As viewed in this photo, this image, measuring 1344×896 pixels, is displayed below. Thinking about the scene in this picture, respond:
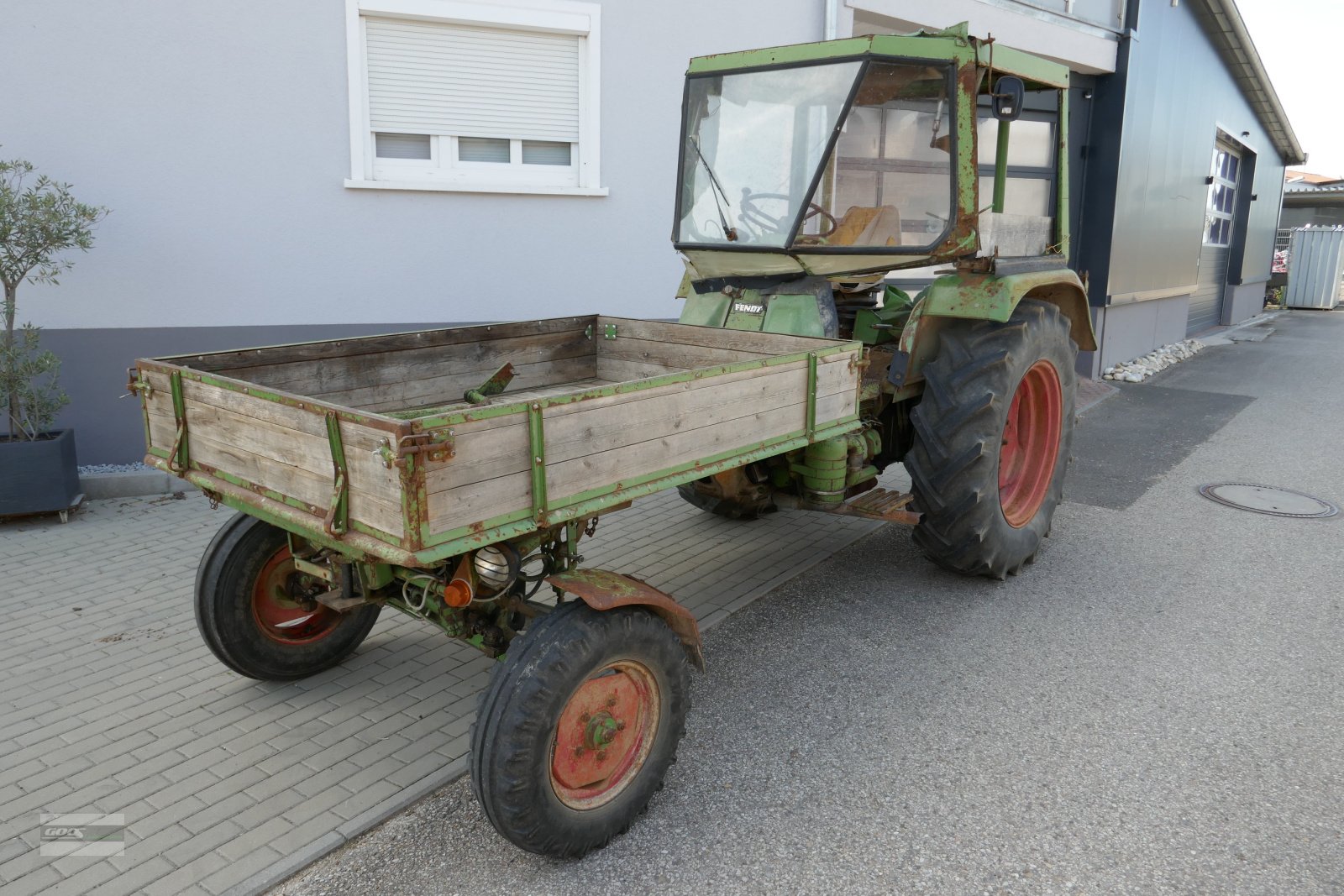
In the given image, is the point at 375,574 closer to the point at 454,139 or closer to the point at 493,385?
the point at 493,385

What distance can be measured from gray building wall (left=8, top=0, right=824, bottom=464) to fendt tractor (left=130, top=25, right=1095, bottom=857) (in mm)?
2439

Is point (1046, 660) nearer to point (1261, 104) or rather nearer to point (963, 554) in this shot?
point (963, 554)

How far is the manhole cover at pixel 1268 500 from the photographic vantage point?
19.1 ft

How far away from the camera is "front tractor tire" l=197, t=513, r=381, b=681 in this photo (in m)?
3.33

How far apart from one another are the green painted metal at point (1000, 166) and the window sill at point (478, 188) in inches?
135

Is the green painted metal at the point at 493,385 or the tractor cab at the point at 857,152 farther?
the tractor cab at the point at 857,152

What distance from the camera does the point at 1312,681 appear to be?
3.67 metres

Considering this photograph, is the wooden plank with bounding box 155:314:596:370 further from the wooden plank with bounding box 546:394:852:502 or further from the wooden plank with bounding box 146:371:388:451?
the wooden plank with bounding box 546:394:852:502

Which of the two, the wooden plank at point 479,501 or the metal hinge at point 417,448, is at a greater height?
the metal hinge at point 417,448

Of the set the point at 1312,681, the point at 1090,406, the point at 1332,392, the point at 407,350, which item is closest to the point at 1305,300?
the point at 1332,392

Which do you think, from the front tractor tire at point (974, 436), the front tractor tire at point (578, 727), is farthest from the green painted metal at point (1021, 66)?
the front tractor tire at point (578, 727)

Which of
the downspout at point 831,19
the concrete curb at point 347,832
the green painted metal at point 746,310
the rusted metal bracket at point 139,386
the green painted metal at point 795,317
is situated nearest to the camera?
the concrete curb at point 347,832

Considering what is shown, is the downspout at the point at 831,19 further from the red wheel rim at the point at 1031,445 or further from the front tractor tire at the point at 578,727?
the front tractor tire at the point at 578,727

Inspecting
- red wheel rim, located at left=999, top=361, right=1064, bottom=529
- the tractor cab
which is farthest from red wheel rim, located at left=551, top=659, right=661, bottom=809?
red wheel rim, located at left=999, top=361, right=1064, bottom=529
